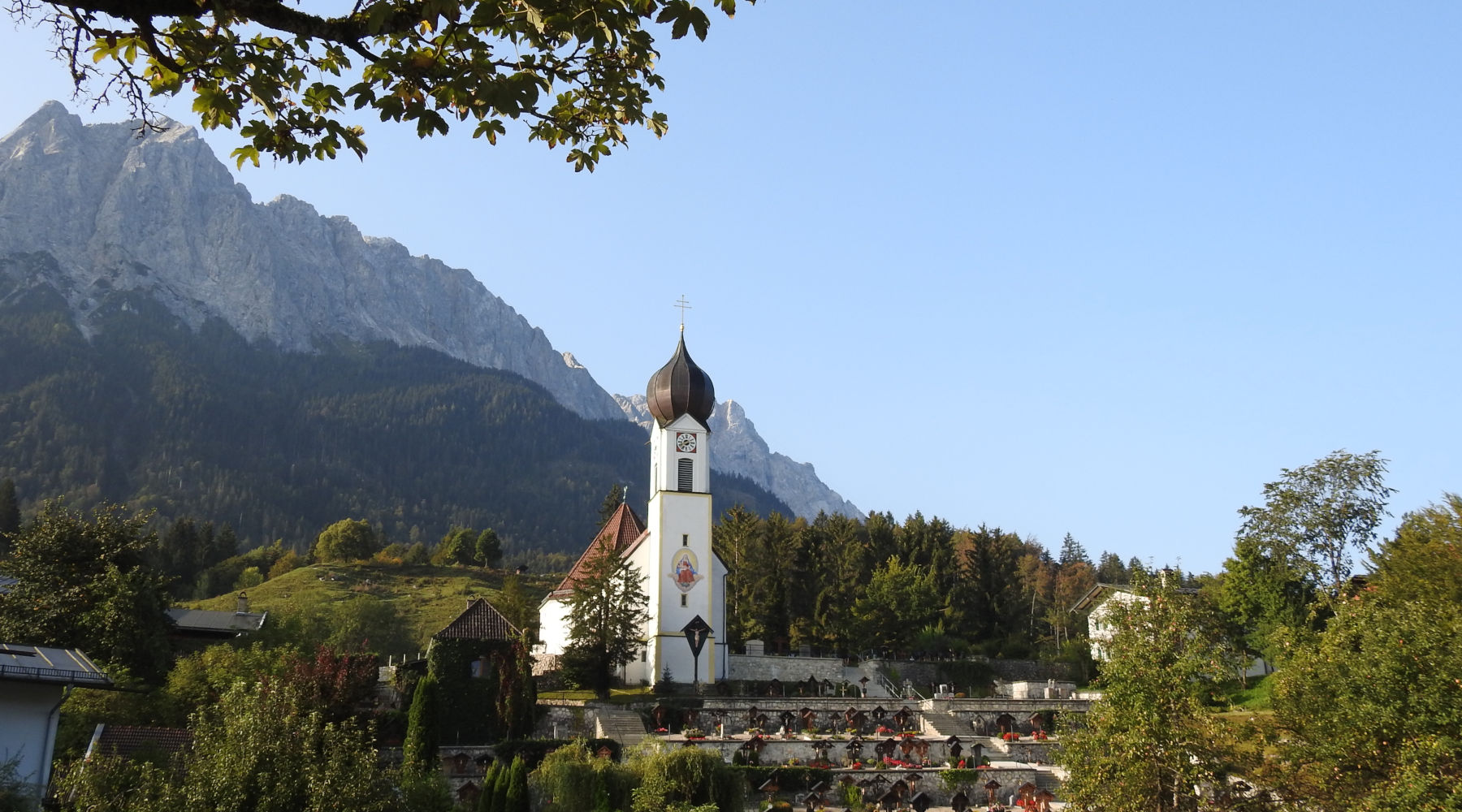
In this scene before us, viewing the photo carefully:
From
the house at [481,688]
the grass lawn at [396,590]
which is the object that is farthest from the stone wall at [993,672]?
the grass lawn at [396,590]

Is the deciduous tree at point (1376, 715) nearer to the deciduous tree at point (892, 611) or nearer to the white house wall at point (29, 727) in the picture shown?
the white house wall at point (29, 727)

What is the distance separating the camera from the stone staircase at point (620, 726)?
3972cm

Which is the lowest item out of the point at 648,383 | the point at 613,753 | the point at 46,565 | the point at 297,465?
the point at 613,753

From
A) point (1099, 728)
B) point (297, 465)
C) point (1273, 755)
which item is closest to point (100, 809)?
point (1099, 728)

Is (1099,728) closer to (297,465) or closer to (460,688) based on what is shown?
(460,688)

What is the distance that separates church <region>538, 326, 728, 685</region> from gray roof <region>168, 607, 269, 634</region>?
13.5 meters

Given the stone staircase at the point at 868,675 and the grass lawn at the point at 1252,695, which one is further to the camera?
the stone staircase at the point at 868,675

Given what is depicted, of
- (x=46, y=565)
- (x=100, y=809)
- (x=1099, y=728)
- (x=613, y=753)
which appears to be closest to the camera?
(x=100, y=809)

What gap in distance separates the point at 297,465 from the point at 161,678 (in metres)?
164

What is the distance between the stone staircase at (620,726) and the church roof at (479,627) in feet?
14.5

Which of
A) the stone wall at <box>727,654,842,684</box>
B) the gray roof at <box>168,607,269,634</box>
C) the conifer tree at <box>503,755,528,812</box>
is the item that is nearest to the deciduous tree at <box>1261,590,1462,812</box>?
the conifer tree at <box>503,755,528,812</box>

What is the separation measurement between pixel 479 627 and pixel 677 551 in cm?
1417

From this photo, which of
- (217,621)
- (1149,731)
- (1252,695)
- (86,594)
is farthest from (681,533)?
(1149,731)

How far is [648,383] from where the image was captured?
199ft
